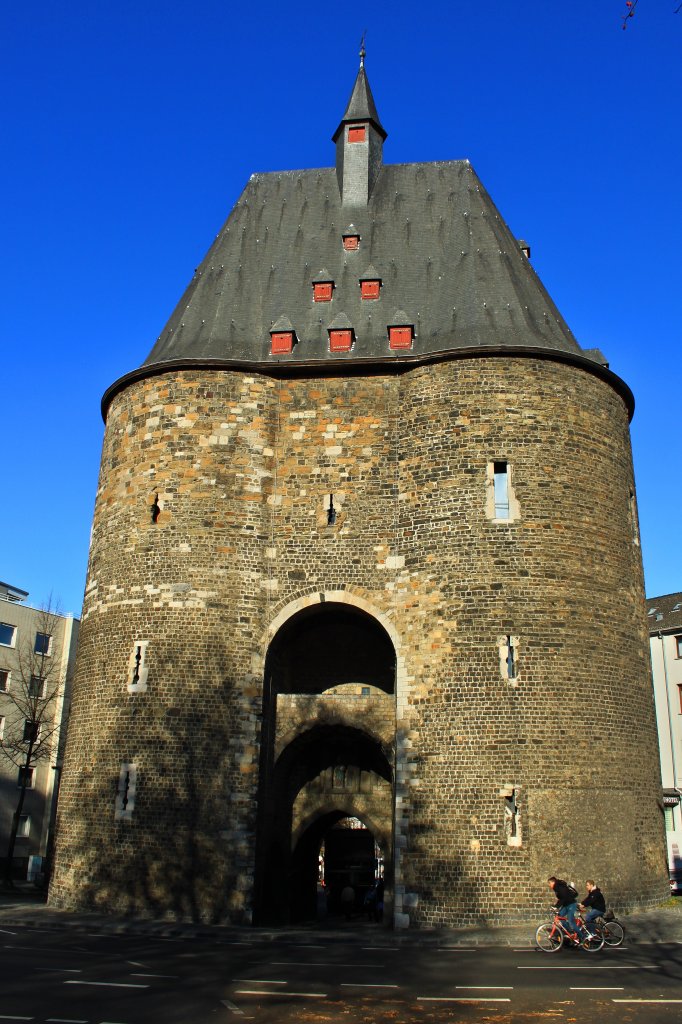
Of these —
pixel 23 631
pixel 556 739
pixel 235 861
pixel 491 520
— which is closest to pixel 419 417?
pixel 491 520

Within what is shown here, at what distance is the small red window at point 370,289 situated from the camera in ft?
76.4

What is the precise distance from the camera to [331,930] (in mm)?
18984

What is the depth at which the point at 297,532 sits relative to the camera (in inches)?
816

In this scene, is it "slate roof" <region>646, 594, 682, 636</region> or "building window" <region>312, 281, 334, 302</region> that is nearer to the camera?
"building window" <region>312, 281, 334, 302</region>

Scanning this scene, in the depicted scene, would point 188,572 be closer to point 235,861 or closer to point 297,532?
point 297,532

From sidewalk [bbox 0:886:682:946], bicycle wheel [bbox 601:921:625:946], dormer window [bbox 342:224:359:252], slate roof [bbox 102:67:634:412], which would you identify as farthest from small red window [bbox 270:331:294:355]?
bicycle wheel [bbox 601:921:625:946]

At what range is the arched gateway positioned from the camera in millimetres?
19812

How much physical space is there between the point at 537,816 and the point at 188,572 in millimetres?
8468

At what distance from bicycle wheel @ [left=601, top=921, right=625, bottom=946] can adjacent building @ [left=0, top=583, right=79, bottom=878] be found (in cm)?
2239

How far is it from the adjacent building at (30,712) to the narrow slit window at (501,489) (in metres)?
19.6

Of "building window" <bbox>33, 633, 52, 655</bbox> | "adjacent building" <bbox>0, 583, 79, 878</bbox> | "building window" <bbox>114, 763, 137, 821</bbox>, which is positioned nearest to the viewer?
"building window" <bbox>114, 763, 137, 821</bbox>

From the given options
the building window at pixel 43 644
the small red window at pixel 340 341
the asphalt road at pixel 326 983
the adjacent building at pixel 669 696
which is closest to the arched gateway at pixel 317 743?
the asphalt road at pixel 326 983

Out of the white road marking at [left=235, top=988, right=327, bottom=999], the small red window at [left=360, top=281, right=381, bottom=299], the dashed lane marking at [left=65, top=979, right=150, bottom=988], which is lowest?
the white road marking at [left=235, top=988, right=327, bottom=999]

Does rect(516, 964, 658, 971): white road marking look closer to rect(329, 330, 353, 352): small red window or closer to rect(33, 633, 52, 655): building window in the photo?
rect(329, 330, 353, 352): small red window
